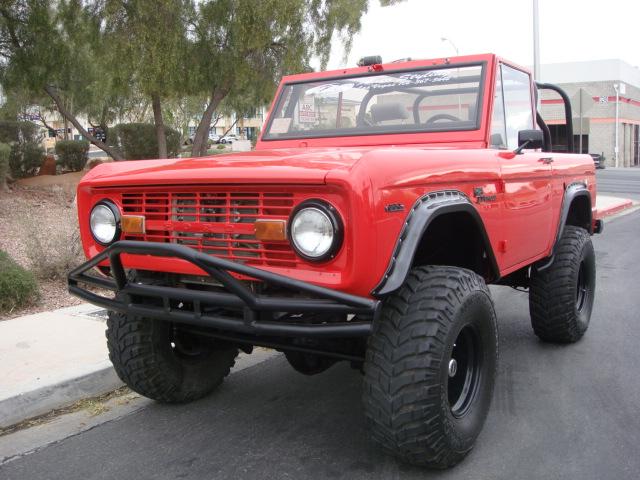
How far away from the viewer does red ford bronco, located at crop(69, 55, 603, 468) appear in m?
2.58

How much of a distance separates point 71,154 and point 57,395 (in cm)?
1277

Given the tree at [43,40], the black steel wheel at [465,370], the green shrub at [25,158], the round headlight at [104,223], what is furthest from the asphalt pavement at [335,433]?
the green shrub at [25,158]

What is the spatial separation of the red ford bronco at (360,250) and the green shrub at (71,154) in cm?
1268

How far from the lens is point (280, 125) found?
470 cm

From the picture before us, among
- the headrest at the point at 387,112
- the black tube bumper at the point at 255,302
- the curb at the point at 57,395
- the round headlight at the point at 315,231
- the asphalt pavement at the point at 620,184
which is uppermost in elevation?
the headrest at the point at 387,112

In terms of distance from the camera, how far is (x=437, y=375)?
2.71 metres

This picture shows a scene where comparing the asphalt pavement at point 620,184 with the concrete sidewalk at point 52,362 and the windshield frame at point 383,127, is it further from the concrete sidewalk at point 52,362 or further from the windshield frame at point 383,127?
the concrete sidewalk at point 52,362

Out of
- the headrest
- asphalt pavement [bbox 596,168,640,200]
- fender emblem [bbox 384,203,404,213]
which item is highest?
the headrest

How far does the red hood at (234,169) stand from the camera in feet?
8.70

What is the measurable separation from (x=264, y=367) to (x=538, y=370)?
1.90 m

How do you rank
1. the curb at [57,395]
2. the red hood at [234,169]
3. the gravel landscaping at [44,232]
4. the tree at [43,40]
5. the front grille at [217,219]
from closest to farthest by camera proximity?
the red hood at [234,169] < the front grille at [217,219] < the curb at [57,395] < the gravel landscaping at [44,232] < the tree at [43,40]

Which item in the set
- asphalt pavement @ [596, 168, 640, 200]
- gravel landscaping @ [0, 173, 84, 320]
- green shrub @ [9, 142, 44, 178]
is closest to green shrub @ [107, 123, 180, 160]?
gravel landscaping @ [0, 173, 84, 320]

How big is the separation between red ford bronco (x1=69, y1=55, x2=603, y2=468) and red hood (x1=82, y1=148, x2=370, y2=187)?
0.04 ft

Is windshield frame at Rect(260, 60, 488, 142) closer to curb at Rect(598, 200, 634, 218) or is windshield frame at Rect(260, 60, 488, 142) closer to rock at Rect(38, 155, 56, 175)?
curb at Rect(598, 200, 634, 218)
